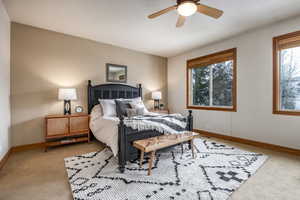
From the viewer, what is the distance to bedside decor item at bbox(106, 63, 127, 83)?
164 inches

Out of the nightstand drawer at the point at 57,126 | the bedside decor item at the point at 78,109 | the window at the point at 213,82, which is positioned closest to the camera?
the nightstand drawer at the point at 57,126

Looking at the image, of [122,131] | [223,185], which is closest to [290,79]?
[223,185]

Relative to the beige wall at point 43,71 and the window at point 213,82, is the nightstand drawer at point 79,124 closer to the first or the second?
the beige wall at point 43,71

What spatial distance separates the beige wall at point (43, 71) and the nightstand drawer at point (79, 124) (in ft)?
1.68

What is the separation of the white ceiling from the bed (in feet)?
4.45

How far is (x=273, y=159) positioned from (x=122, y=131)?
2664 millimetres

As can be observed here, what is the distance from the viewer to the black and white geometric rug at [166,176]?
1.61 m

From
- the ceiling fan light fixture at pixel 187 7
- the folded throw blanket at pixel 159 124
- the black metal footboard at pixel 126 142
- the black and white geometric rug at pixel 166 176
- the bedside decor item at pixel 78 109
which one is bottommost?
the black and white geometric rug at pixel 166 176

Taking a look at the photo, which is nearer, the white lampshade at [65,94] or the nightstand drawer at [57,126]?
the nightstand drawer at [57,126]

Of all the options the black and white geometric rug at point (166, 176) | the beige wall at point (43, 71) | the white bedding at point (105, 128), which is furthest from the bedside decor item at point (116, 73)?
the black and white geometric rug at point (166, 176)

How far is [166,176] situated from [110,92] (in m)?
2.82

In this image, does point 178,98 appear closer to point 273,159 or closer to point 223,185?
point 273,159

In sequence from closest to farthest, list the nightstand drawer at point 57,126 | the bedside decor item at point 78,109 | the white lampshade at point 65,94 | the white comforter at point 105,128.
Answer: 1. the white comforter at point 105,128
2. the nightstand drawer at point 57,126
3. the white lampshade at point 65,94
4. the bedside decor item at point 78,109

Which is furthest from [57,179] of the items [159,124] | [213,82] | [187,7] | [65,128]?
[213,82]
